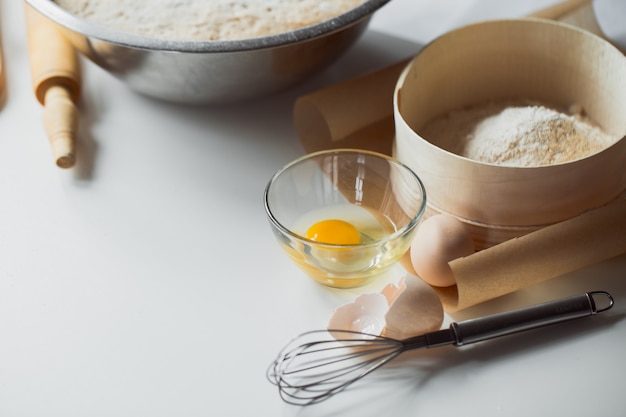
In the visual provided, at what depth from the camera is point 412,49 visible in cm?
136

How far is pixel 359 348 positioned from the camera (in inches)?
34.0

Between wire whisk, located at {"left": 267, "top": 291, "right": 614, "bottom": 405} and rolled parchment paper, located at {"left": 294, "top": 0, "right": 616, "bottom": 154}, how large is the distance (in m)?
0.36

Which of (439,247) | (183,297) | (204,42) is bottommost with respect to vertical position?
(183,297)

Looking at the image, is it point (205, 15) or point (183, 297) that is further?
point (205, 15)

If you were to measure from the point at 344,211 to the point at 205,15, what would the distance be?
0.35 m

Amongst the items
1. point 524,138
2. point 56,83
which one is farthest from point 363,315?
point 56,83

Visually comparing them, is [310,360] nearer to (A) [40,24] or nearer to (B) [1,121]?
(B) [1,121]

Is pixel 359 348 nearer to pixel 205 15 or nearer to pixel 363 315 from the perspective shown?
pixel 363 315

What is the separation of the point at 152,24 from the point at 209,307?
425 millimetres

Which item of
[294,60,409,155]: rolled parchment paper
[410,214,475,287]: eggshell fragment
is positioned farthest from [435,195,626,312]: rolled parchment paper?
[294,60,409,155]: rolled parchment paper

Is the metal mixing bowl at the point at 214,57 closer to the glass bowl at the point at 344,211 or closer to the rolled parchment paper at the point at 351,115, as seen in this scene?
the rolled parchment paper at the point at 351,115

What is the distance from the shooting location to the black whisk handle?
0.85 metres

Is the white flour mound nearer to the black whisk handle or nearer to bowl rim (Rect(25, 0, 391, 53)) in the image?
bowl rim (Rect(25, 0, 391, 53))

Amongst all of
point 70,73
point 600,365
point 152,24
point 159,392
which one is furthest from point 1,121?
point 600,365
